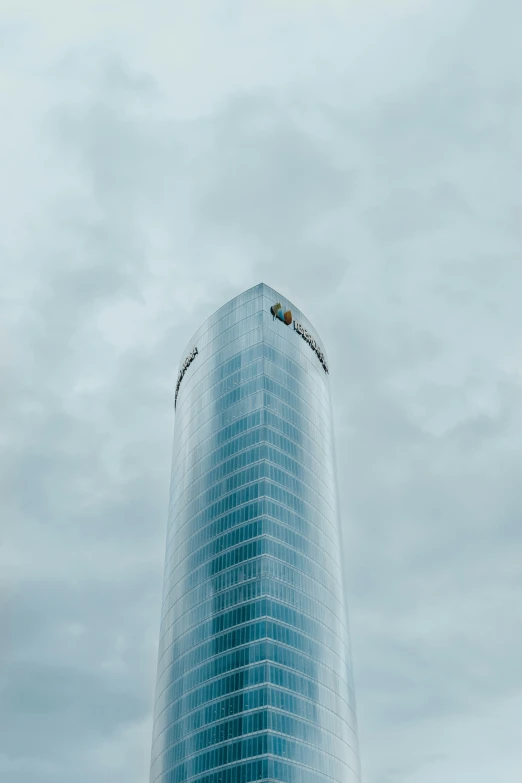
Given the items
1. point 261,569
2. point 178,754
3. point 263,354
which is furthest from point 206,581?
point 263,354

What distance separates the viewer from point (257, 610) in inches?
6255

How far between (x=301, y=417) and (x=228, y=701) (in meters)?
70.0

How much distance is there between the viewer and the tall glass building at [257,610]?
150125 mm

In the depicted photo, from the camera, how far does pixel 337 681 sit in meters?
171

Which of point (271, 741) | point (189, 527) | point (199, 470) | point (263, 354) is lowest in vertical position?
point (271, 741)

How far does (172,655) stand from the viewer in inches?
7195

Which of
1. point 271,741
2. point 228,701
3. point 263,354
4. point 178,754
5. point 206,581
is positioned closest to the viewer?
point 271,741

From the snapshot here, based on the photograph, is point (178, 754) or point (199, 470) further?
point (199, 470)

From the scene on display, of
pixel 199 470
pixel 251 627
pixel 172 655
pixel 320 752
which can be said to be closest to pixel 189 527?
pixel 199 470

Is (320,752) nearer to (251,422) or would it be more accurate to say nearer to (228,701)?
(228,701)

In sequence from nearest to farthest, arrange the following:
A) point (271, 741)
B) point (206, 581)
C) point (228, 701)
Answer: point (271, 741) → point (228, 701) → point (206, 581)

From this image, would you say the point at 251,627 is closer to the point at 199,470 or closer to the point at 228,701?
the point at 228,701

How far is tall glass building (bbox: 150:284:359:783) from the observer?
150125mm

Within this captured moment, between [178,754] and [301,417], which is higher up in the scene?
[301,417]
